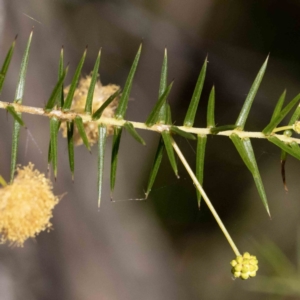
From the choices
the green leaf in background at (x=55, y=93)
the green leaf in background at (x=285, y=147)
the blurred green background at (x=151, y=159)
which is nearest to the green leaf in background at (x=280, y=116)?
the green leaf in background at (x=285, y=147)

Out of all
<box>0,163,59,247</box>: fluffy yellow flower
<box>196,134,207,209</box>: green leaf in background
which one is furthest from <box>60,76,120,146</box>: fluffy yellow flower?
<box>196,134,207,209</box>: green leaf in background

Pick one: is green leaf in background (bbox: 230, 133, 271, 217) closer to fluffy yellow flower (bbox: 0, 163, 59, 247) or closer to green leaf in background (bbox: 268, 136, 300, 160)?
green leaf in background (bbox: 268, 136, 300, 160)

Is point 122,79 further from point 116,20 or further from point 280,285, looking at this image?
point 280,285

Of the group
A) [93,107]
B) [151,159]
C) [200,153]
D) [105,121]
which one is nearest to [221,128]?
[200,153]

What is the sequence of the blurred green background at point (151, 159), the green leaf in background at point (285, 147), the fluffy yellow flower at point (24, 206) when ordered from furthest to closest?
the blurred green background at point (151, 159), the fluffy yellow flower at point (24, 206), the green leaf in background at point (285, 147)

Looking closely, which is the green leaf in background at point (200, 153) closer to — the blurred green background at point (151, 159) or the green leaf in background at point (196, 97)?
the green leaf in background at point (196, 97)

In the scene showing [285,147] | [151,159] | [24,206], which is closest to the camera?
[285,147]

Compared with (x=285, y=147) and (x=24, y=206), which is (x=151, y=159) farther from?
(x=285, y=147)
